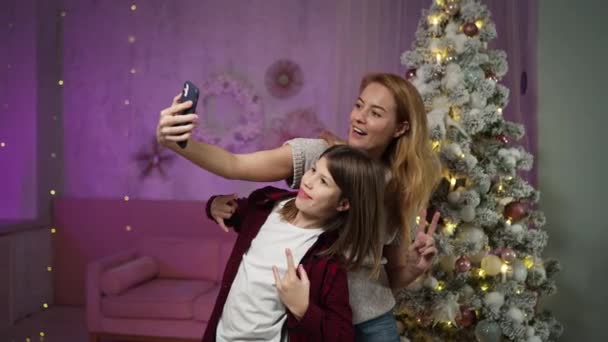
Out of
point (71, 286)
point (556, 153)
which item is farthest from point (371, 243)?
point (71, 286)

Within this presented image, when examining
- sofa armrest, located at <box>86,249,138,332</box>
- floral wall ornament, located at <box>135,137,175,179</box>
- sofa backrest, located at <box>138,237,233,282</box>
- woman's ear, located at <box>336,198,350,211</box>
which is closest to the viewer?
woman's ear, located at <box>336,198,350,211</box>

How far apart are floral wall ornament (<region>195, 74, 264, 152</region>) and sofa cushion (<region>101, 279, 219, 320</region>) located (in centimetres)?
121

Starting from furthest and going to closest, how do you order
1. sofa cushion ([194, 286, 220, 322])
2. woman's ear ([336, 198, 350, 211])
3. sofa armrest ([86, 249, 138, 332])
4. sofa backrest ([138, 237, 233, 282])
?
sofa backrest ([138, 237, 233, 282]), sofa armrest ([86, 249, 138, 332]), sofa cushion ([194, 286, 220, 322]), woman's ear ([336, 198, 350, 211])

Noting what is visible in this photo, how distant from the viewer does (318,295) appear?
1.37m

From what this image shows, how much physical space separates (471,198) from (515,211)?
0.84 ft

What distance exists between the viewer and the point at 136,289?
3.57 m

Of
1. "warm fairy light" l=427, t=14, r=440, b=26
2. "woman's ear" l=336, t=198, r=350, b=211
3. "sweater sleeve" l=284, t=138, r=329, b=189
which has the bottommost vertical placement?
"woman's ear" l=336, t=198, r=350, b=211

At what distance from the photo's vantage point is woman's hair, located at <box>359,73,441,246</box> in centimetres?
160

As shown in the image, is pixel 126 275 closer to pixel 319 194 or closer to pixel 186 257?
pixel 186 257

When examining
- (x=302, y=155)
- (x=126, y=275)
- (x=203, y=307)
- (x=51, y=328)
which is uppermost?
(x=302, y=155)

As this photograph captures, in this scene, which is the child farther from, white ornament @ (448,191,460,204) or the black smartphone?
white ornament @ (448,191,460,204)

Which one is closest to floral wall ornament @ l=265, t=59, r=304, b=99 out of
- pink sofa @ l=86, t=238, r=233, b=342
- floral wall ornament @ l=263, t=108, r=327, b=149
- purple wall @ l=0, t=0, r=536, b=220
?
purple wall @ l=0, t=0, r=536, b=220

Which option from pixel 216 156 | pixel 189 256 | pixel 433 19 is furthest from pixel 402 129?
pixel 189 256

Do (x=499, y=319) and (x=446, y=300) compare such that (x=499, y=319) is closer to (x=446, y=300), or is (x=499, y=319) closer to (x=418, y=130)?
(x=446, y=300)
